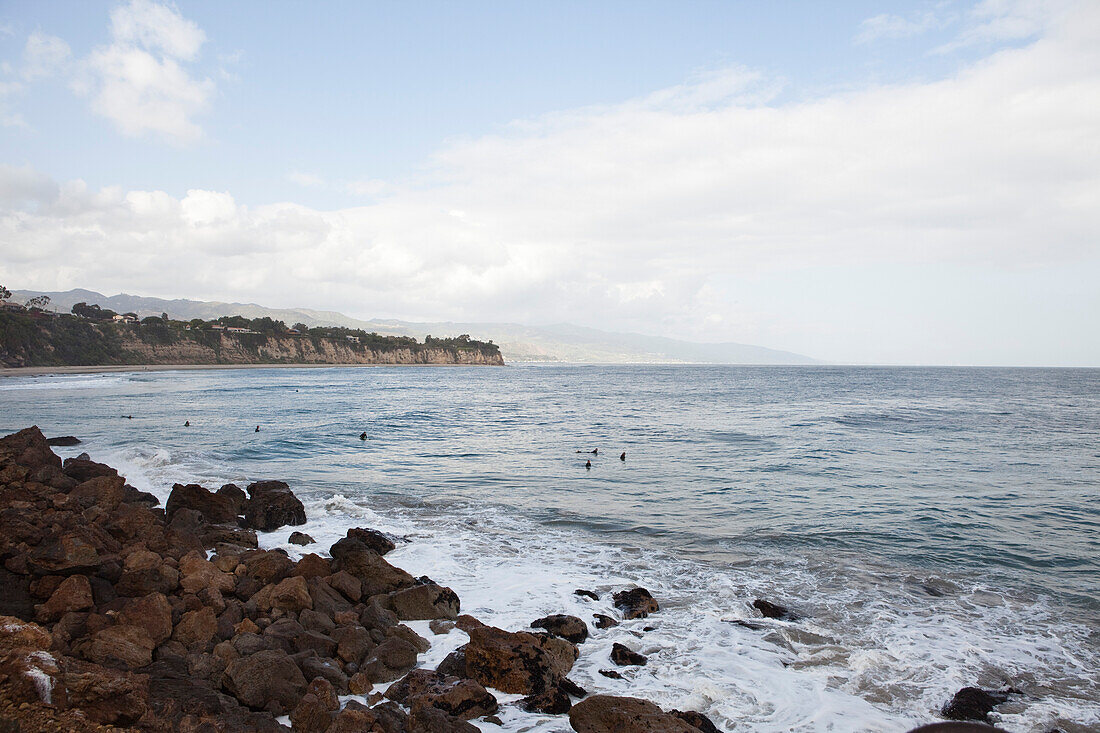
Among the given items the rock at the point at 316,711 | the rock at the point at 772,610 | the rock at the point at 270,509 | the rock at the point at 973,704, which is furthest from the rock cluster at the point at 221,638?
the rock at the point at 973,704

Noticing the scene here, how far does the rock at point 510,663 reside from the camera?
6.63 metres

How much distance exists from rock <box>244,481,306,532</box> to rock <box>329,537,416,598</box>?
4202mm

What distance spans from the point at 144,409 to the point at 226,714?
42.6 meters

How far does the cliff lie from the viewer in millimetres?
99062

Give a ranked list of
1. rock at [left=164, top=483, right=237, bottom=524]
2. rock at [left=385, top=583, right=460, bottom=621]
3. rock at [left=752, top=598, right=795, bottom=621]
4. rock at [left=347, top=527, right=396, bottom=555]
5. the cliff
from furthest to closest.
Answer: the cliff
rock at [left=164, top=483, right=237, bottom=524]
rock at [left=347, top=527, right=396, bottom=555]
rock at [left=752, top=598, right=795, bottom=621]
rock at [left=385, top=583, right=460, bottom=621]

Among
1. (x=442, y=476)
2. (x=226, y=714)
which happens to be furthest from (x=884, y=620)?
(x=442, y=476)

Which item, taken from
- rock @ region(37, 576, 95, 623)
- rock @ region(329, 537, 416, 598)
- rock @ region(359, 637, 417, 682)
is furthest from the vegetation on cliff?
rock @ region(359, 637, 417, 682)

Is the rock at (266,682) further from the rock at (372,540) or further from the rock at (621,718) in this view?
the rock at (372,540)

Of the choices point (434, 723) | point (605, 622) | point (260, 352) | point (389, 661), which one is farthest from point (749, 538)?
point (260, 352)

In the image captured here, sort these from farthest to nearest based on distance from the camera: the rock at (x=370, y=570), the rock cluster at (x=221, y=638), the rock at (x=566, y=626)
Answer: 1. the rock at (x=370, y=570)
2. the rock at (x=566, y=626)
3. the rock cluster at (x=221, y=638)

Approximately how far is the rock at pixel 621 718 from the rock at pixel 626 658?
1367 mm

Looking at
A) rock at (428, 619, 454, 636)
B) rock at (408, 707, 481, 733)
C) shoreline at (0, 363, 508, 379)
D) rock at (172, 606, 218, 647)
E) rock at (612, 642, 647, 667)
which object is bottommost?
shoreline at (0, 363, 508, 379)

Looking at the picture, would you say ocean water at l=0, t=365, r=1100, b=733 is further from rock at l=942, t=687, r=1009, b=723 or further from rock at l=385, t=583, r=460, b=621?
rock at l=385, t=583, r=460, b=621

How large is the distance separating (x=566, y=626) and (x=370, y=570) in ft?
10.7
